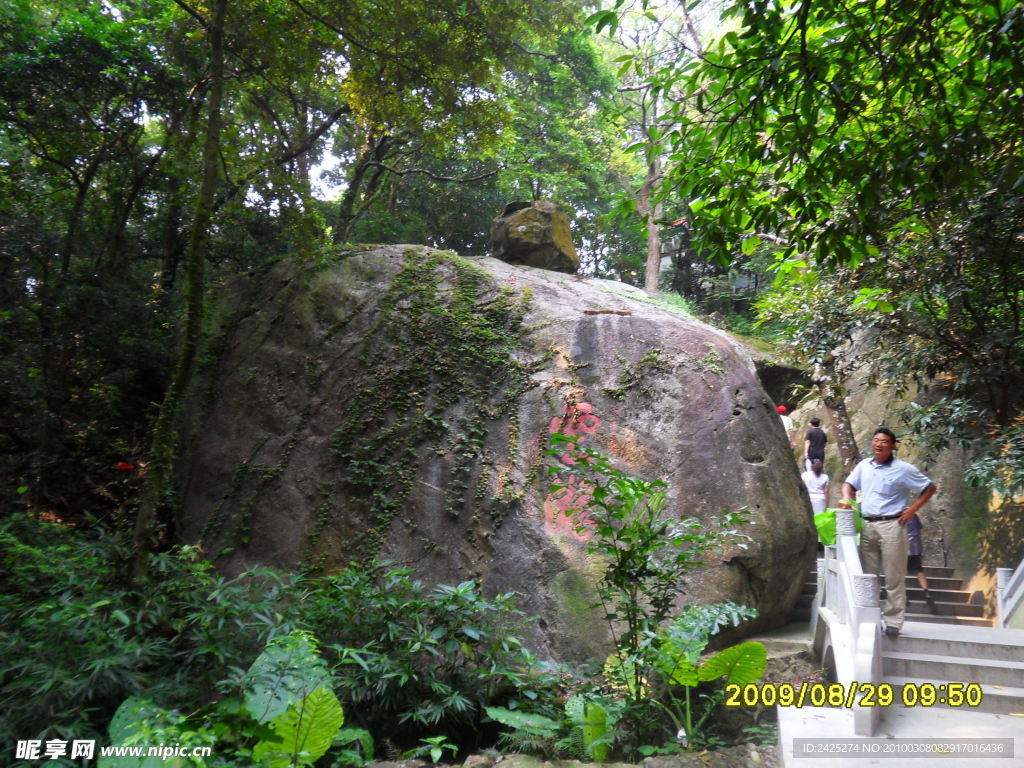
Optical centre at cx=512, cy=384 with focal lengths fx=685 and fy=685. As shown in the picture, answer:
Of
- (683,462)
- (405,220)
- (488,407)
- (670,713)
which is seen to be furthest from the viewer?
(405,220)

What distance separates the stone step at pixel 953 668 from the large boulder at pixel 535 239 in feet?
23.5

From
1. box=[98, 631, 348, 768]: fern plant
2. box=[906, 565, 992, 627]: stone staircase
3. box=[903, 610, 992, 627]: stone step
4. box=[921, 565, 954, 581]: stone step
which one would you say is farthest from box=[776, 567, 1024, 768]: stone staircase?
box=[921, 565, 954, 581]: stone step

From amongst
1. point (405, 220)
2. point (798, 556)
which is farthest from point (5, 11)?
point (798, 556)

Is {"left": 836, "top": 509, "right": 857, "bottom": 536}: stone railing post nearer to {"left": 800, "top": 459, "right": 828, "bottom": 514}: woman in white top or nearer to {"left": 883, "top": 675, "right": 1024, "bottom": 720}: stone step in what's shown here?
{"left": 883, "top": 675, "right": 1024, "bottom": 720}: stone step

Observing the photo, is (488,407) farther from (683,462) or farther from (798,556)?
(798,556)

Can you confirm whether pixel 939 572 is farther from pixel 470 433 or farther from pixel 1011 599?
pixel 470 433

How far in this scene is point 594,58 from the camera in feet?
51.1

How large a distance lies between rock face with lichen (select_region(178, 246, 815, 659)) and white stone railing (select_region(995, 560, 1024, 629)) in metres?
2.04

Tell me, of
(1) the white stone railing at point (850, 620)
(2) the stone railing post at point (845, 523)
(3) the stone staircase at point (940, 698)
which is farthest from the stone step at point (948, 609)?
(2) the stone railing post at point (845, 523)

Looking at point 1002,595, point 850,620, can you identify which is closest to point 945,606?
point 1002,595

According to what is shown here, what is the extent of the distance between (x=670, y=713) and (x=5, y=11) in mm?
9859

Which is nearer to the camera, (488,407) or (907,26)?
(907,26)

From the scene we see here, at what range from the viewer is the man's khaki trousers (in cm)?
571

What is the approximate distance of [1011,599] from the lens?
7117mm
